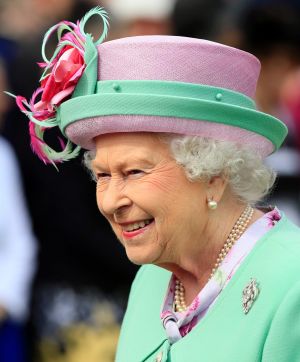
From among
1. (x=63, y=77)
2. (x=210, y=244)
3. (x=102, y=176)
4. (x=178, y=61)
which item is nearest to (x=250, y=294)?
(x=210, y=244)

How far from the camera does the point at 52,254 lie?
6668 mm

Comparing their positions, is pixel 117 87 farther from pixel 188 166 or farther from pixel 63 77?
pixel 188 166

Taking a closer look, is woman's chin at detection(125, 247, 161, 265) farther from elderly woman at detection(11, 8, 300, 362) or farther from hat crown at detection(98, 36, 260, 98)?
hat crown at detection(98, 36, 260, 98)

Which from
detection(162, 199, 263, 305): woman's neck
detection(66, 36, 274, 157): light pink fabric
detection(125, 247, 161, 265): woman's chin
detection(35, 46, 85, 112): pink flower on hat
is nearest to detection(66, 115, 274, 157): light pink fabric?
detection(66, 36, 274, 157): light pink fabric

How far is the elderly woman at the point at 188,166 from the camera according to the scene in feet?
12.1

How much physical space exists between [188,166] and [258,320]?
22.8 inches

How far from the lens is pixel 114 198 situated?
3.82 meters

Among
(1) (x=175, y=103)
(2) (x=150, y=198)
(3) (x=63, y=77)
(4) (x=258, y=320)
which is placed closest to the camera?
(4) (x=258, y=320)

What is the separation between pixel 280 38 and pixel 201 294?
10.3 ft

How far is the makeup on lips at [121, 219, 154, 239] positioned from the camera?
3.85 meters

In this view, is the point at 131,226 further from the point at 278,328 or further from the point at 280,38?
the point at 280,38

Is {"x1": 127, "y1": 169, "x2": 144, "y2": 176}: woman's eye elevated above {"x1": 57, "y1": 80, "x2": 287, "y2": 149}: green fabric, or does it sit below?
below

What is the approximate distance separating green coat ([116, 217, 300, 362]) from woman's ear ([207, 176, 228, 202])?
213 mm

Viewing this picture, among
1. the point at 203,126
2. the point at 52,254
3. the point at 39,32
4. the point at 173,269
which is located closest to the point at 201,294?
the point at 173,269
